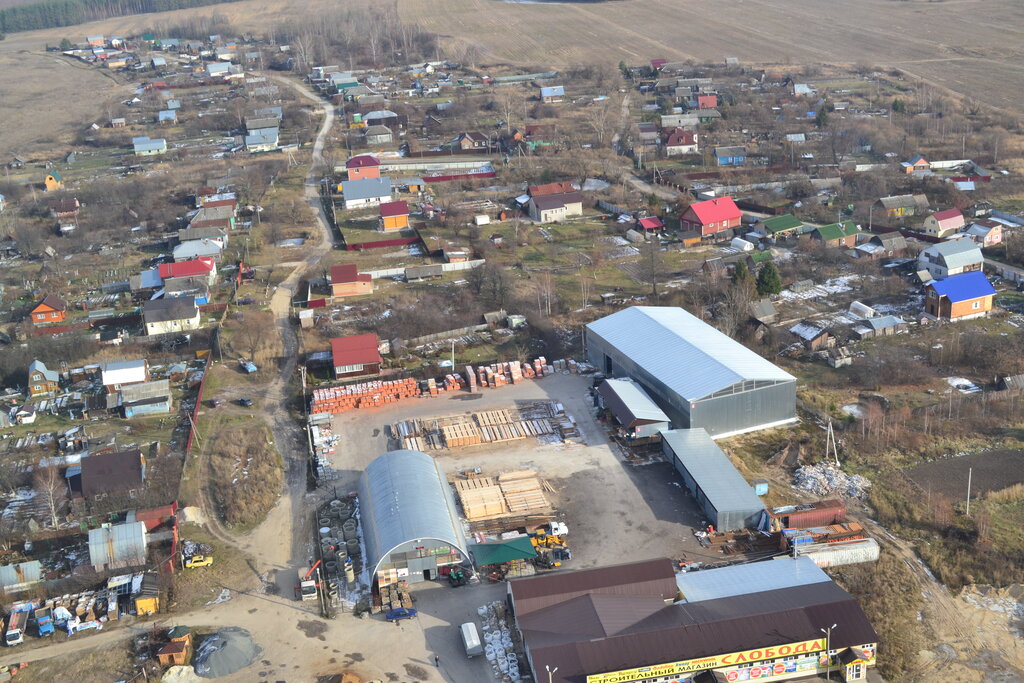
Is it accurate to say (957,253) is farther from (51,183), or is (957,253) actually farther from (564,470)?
(51,183)

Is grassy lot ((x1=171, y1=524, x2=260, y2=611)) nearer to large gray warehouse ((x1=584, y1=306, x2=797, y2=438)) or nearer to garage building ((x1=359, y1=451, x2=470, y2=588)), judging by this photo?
garage building ((x1=359, y1=451, x2=470, y2=588))

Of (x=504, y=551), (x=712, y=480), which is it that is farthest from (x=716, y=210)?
(x=504, y=551)

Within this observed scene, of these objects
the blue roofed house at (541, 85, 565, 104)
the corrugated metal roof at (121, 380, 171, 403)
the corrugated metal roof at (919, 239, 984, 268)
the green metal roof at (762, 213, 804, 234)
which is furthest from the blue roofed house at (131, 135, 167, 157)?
the corrugated metal roof at (919, 239, 984, 268)

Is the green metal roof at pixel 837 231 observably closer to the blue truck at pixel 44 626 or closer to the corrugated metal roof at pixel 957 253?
the corrugated metal roof at pixel 957 253

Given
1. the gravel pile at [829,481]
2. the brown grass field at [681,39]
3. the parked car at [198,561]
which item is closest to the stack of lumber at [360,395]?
the parked car at [198,561]

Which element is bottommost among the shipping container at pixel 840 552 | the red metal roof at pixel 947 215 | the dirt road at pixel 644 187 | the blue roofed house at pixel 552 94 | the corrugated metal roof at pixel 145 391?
the shipping container at pixel 840 552

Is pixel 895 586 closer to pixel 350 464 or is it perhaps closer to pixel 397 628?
pixel 397 628
